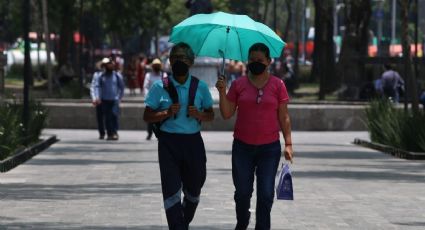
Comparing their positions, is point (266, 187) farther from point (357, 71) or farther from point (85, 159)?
point (357, 71)

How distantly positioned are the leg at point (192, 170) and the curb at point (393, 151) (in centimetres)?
1350

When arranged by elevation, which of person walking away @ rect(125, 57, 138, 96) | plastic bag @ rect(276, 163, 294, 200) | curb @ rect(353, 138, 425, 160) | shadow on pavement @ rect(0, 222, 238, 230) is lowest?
person walking away @ rect(125, 57, 138, 96)

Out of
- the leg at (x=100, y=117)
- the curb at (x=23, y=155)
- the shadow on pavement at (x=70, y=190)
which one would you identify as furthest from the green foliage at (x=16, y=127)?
the shadow on pavement at (x=70, y=190)

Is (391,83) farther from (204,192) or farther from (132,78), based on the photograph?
(132,78)

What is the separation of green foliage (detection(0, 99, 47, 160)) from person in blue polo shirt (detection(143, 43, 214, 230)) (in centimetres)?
1067

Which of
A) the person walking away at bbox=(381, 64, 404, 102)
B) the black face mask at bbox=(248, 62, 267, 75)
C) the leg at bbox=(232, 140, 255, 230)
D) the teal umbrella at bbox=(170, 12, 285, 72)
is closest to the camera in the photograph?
the black face mask at bbox=(248, 62, 267, 75)

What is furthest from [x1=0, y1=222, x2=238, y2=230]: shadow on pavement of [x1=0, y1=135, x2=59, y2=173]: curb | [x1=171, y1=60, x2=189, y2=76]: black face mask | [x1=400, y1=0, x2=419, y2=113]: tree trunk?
[x1=400, y1=0, x2=419, y2=113]: tree trunk

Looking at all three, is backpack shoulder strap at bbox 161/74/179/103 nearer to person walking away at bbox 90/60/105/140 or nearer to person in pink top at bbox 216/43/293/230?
person in pink top at bbox 216/43/293/230

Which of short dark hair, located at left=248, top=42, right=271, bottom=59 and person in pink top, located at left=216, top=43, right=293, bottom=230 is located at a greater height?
short dark hair, located at left=248, top=42, right=271, bottom=59

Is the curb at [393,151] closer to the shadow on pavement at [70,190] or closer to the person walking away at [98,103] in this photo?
the person walking away at [98,103]

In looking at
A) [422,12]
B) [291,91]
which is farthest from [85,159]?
[291,91]

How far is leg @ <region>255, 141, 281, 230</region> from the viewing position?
40.2ft

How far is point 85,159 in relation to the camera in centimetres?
2469

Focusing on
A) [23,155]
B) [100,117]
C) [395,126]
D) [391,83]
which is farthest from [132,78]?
[23,155]
